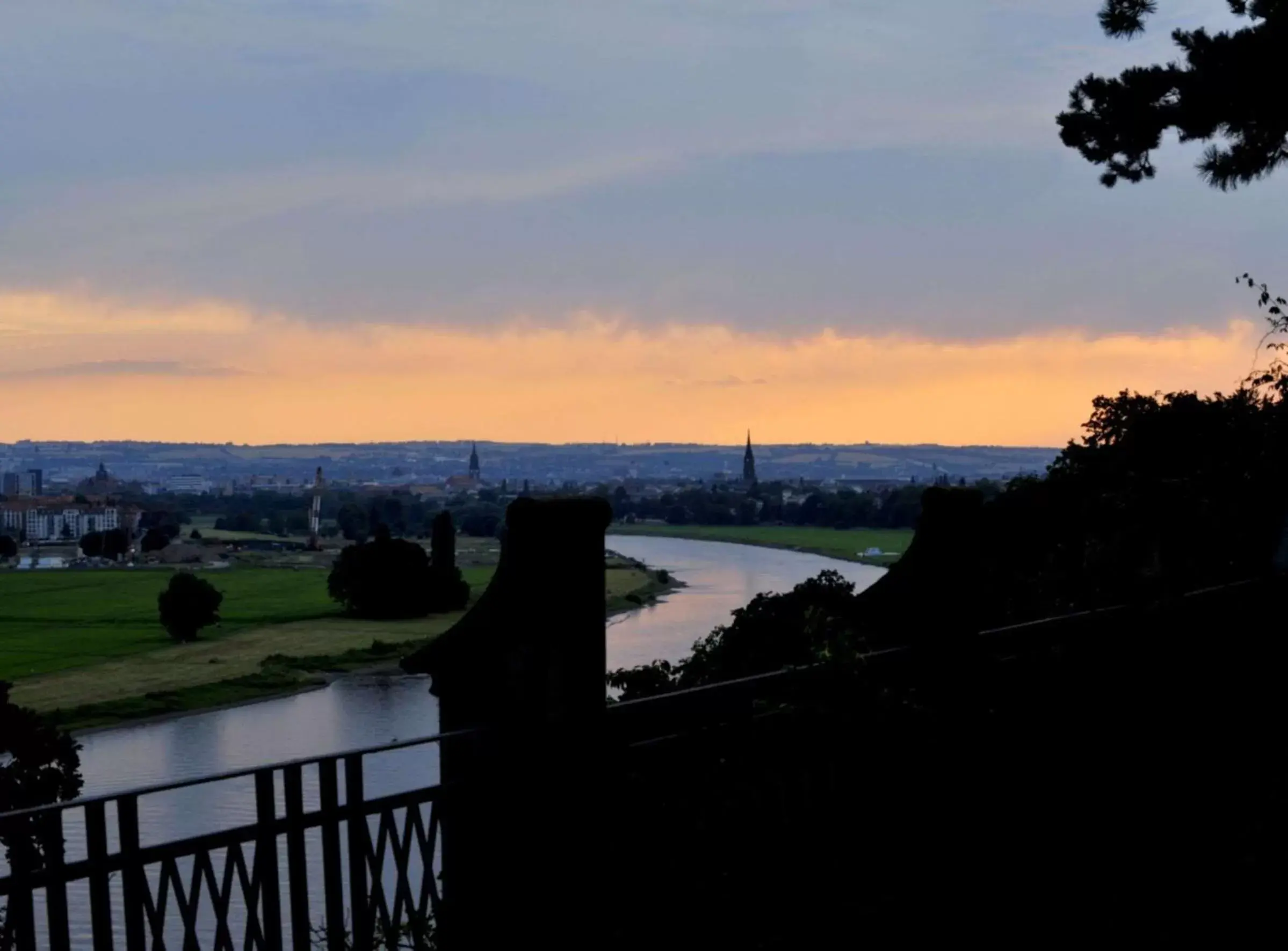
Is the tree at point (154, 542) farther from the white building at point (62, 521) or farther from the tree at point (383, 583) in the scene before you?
the tree at point (383, 583)

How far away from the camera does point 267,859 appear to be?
383 centimetres

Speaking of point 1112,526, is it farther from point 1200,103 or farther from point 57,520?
point 57,520

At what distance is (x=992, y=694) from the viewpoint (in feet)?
21.2

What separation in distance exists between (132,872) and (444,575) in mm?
69467

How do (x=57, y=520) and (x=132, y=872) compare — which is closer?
(x=132, y=872)

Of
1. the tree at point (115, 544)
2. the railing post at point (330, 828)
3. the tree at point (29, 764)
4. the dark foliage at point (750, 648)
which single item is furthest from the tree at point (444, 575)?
the railing post at point (330, 828)

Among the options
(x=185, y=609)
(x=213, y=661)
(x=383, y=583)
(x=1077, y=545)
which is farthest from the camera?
(x=383, y=583)

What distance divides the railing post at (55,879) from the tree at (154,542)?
126 meters

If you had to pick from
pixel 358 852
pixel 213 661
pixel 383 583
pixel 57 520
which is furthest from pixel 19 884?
pixel 57 520

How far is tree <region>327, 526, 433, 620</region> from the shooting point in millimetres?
71062

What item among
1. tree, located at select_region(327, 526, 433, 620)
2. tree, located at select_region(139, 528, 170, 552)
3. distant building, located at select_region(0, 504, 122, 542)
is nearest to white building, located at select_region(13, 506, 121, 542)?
distant building, located at select_region(0, 504, 122, 542)

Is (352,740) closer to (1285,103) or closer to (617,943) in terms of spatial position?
(1285,103)

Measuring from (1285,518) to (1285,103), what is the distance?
4493 mm

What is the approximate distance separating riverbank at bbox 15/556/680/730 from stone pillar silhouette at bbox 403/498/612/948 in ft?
116
